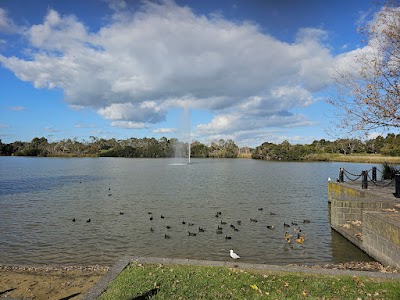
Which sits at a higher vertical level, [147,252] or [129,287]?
[129,287]

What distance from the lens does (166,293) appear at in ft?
22.2

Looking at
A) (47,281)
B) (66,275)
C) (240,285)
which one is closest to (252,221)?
(66,275)

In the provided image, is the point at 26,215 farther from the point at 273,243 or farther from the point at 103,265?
the point at 273,243

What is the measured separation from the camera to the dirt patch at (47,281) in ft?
29.2

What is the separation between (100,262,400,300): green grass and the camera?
668 centimetres

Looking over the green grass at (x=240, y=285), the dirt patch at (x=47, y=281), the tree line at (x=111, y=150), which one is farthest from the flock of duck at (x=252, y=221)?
the tree line at (x=111, y=150)

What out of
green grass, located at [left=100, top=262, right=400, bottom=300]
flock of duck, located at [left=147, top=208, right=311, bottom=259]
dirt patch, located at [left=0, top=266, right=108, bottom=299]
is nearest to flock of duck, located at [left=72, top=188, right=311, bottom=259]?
flock of duck, located at [left=147, top=208, right=311, bottom=259]

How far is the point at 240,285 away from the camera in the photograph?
7090 millimetres

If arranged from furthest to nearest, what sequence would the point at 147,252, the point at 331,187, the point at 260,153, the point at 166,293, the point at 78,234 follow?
the point at 260,153, the point at 331,187, the point at 78,234, the point at 147,252, the point at 166,293

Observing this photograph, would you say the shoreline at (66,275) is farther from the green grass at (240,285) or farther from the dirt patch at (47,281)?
the green grass at (240,285)

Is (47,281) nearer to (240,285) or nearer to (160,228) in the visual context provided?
(240,285)

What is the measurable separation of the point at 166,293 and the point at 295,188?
29626 mm

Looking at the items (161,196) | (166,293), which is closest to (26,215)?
(161,196)

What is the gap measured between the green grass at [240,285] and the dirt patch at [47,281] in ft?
7.89
